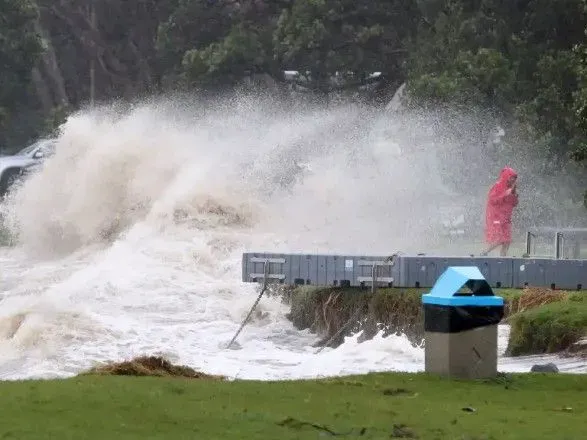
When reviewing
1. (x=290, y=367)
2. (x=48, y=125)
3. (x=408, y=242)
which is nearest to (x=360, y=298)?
(x=290, y=367)

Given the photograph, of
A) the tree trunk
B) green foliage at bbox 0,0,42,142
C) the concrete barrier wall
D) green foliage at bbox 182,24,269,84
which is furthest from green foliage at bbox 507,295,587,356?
the tree trunk

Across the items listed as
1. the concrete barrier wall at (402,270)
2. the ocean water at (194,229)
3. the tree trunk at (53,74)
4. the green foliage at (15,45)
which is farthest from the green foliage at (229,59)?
the concrete barrier wall at (402,270)

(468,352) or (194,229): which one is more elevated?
(194,229)

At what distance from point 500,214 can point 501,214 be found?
0.05 feet

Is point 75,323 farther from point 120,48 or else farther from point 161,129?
point 120,48

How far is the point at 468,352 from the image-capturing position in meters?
13.8

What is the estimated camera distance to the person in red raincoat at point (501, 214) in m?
26.2

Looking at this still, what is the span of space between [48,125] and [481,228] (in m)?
28.7

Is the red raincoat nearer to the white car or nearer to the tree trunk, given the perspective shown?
the white car

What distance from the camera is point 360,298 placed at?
24453 millimetres

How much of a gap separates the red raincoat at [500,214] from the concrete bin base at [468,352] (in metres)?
12.4

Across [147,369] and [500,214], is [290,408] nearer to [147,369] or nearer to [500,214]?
[147,369]

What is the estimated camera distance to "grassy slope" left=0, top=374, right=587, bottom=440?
10914 millimetres

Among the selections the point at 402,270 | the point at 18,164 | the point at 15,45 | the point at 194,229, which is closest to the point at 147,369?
the point at 402,270
